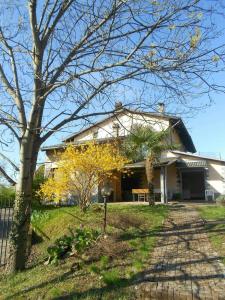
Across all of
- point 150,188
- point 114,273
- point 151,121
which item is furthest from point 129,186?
point 114,273

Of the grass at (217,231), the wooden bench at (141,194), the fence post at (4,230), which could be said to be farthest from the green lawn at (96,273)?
the wooden bench at (141,194)

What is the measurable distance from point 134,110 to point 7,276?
483 cm

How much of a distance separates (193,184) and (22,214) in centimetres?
2336

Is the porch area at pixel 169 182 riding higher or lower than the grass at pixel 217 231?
higher

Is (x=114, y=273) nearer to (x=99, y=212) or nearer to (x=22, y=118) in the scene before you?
(x=22, y=118)

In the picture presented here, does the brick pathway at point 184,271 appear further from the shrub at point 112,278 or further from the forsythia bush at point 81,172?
the forsythia bush at point 81,172

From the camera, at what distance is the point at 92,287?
6508 millimetres

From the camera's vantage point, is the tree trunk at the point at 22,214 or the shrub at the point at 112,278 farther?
the tree trunk at the point at 22,214

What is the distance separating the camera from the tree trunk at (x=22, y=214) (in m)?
8.34

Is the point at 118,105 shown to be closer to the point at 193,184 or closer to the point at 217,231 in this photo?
the point at 217,231

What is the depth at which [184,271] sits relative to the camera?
7148 mm

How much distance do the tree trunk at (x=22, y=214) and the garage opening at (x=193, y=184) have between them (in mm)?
22274

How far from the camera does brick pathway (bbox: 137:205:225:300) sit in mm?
5988

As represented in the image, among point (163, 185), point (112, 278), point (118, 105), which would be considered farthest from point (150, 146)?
point (112, 278)
